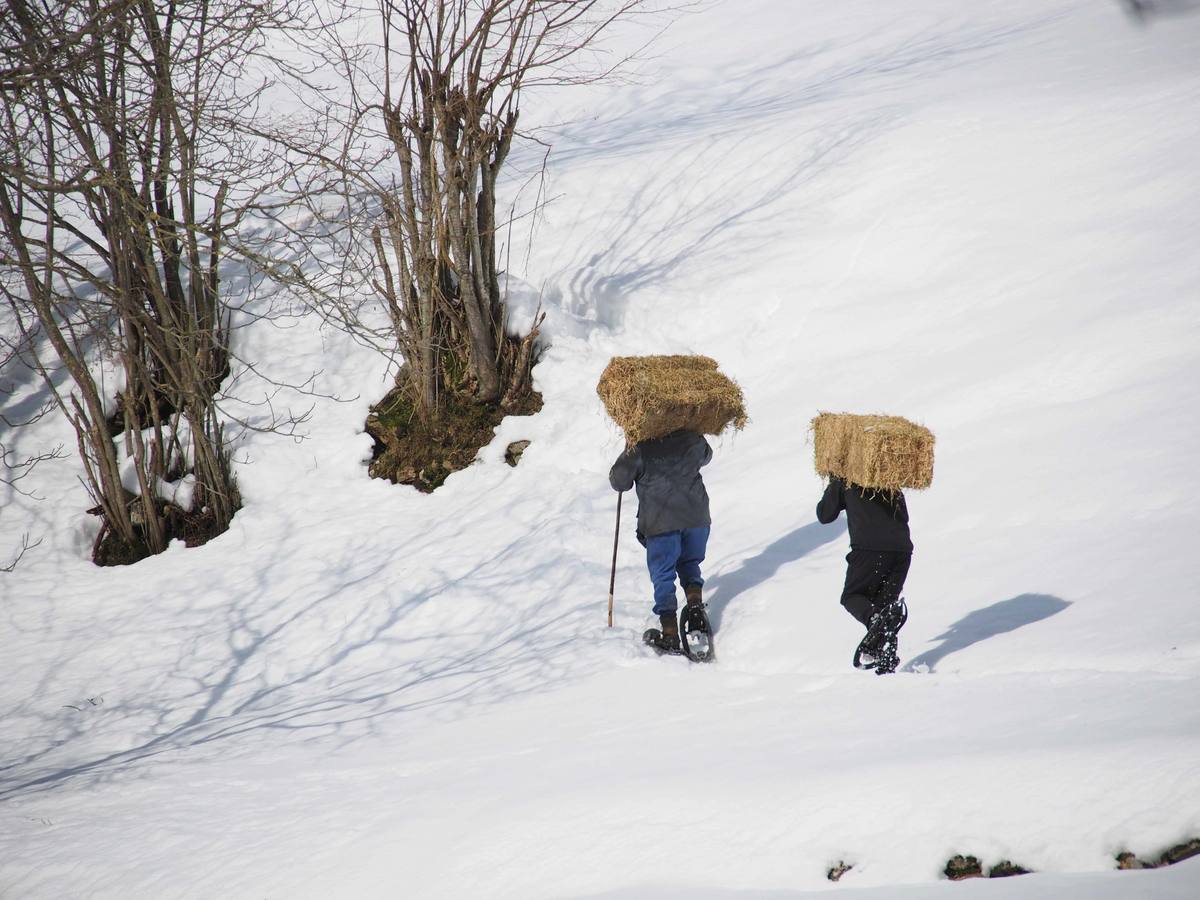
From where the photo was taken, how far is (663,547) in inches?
239

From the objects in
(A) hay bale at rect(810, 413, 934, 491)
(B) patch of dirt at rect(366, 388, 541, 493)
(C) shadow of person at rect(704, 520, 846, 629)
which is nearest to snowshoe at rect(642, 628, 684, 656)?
(C) shadow of person at rect(704, 520, 846, 629)

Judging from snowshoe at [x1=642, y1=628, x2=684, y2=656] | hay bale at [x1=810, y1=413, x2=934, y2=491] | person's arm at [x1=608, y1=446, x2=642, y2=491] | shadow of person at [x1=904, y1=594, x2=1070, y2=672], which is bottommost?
shadow of person at [x1=904, y1=594, x2=1070, y2=672]

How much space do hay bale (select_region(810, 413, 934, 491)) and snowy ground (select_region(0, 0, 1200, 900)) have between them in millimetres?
966

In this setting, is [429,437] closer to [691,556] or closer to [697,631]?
[691,556]

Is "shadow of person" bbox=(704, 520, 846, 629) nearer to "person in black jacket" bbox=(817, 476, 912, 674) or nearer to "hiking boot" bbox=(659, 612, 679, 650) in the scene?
"hiking boot" bbox=(659, 612, 679, 650)

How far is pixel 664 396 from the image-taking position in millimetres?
5871

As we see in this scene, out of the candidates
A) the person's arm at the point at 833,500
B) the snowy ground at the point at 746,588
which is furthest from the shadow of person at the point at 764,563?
the person's arm at the point at 833,500

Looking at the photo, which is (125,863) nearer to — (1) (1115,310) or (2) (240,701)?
(2) (240,701)

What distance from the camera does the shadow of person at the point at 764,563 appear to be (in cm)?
657

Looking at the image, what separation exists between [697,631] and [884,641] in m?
1.47

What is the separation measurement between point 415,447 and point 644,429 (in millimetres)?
4227

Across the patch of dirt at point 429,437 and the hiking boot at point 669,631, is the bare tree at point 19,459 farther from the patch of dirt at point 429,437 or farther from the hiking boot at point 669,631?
the hiking boot at point 669,631

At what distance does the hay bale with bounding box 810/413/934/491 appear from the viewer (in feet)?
15.6

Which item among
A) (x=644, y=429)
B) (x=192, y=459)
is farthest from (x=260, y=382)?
(x=644, y=429)
